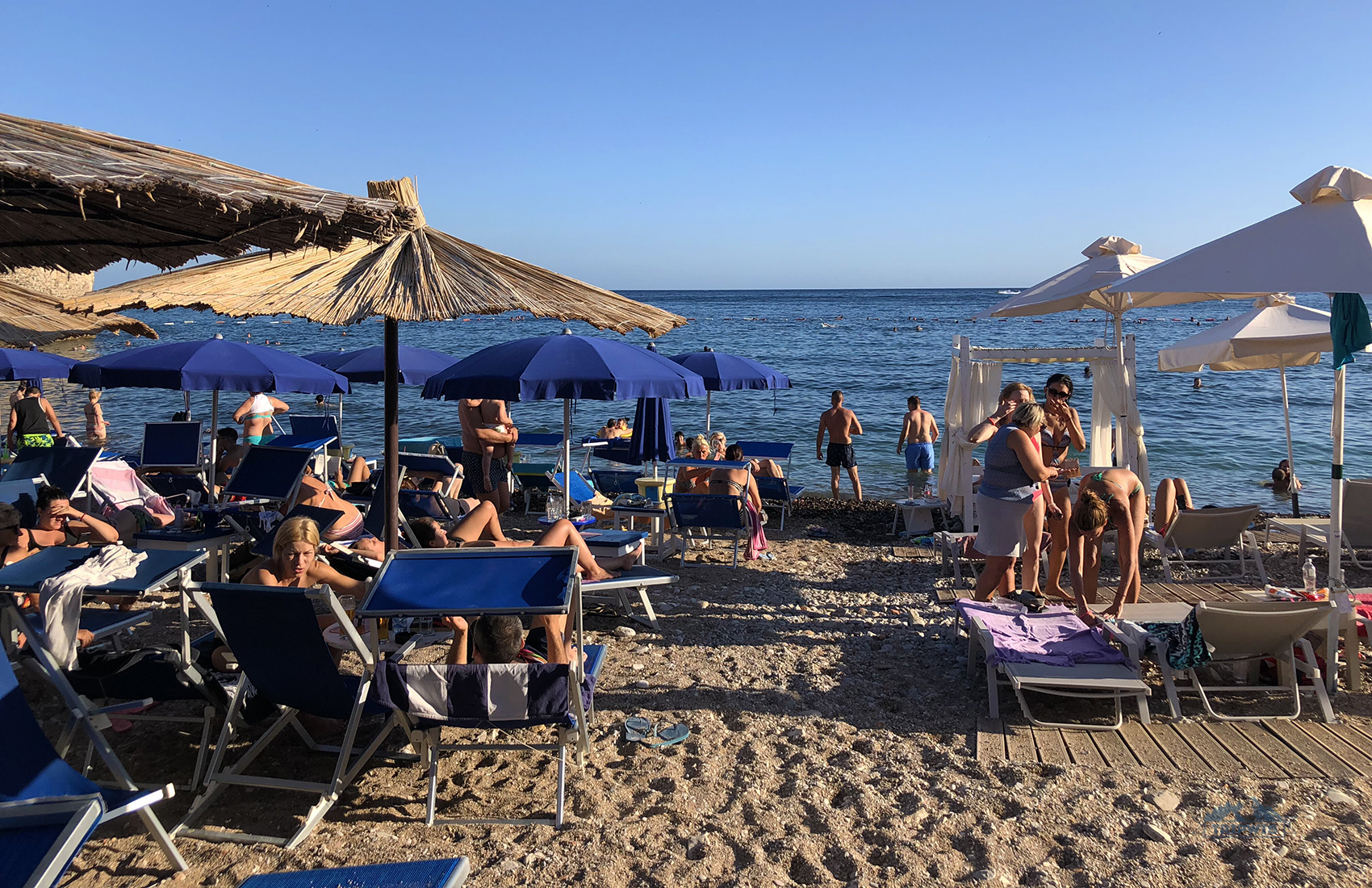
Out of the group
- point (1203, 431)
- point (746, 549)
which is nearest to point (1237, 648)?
point (746, 549)

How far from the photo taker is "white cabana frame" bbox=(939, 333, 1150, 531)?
7762 millimetres

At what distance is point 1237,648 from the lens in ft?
13.4

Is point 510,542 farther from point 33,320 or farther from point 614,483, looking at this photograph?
point 614,483

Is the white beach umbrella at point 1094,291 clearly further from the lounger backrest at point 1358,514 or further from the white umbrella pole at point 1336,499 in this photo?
the white umbrella pole at point 1336,499

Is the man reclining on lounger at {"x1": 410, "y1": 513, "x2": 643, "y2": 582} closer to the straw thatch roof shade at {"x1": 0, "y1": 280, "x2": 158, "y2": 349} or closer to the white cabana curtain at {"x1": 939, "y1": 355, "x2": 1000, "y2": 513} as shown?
the straw thatch roof shade at {"x1": 0, "y1": 280, "x2": 158, "y2": 349}

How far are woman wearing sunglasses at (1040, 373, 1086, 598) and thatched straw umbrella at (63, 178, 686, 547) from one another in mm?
2675

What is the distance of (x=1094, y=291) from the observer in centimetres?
816

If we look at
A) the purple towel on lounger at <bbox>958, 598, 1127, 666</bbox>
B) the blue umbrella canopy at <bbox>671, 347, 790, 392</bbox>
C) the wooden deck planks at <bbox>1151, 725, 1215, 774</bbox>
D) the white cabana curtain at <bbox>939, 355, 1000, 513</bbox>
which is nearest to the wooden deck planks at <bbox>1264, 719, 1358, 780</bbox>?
the wooden deck planks at <bbox>1151, 725, 1215, 774</bbox>

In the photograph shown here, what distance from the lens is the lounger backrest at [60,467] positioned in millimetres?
6906

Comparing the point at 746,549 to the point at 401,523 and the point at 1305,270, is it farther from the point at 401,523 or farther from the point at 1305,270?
the point at 1305,270

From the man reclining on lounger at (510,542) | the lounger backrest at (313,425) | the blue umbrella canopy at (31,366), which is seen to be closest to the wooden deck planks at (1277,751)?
the man reclining on lounger at (510,542)

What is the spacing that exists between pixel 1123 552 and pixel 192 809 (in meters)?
4.71

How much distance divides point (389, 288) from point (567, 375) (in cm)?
176

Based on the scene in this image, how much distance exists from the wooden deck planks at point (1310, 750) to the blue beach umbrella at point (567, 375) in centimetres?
389
